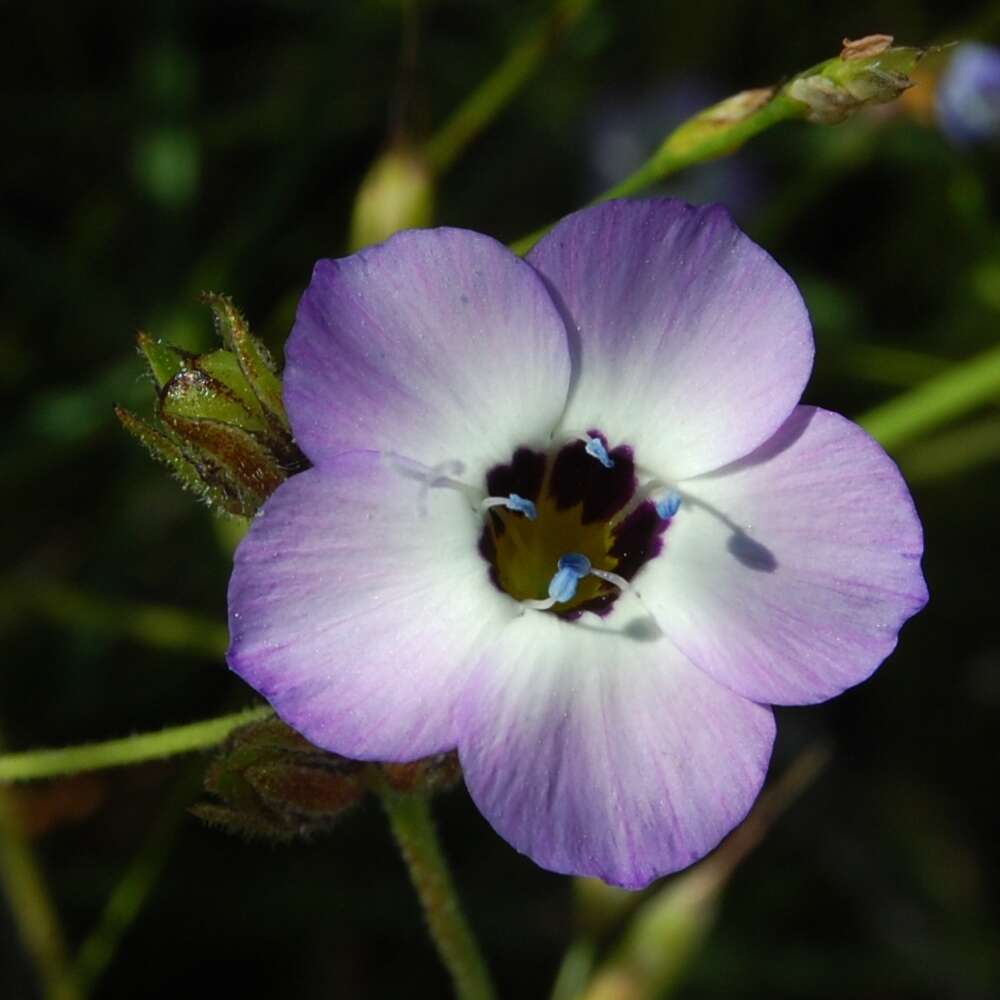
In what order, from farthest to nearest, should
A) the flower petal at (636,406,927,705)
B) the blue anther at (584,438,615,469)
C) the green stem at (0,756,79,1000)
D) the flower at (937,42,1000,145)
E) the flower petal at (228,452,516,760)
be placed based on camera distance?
the flower at (937,42,1000,145), the green stem at (0,756,79,1000), the blue anther at (584,438,615,469), the flower petal at (636,406,927,705), the flower petal at (228,452,516,760)

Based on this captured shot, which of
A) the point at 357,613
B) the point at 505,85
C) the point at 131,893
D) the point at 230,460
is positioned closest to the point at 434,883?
the point at 357,613

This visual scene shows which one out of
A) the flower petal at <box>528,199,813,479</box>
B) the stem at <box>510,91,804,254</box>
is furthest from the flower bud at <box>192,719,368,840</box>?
the stem at <box>510,91,804,254</box>

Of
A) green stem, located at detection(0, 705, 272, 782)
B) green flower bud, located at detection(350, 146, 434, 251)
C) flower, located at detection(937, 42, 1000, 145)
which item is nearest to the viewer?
green stem, located at detection(0, 705, 272, 782)

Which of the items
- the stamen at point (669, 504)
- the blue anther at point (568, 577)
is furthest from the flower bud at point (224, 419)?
the stamen at point (669, 504)

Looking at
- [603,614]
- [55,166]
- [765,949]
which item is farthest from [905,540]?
[55,166]

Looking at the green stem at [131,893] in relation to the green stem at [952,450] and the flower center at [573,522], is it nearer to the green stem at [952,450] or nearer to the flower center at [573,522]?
the flower center at [573,522]

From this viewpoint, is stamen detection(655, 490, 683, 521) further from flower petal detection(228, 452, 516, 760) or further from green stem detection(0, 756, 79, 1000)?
green stem detection(0, 756, 79, 1000)

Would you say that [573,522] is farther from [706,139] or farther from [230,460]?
[706,139]
